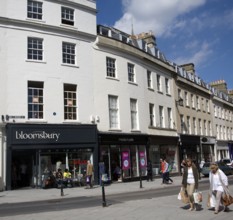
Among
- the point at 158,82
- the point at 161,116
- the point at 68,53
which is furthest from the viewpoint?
the point at 158,82

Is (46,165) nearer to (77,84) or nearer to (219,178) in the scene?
(77,84)

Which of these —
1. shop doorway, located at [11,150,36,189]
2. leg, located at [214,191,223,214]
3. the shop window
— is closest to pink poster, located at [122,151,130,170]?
shop doorway, located at [11,150,36,189]

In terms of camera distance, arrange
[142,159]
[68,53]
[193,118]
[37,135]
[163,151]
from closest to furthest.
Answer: [37,135]
[68,53]
[142,159]
[163,151]
[193,118]

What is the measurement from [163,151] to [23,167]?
1392cm

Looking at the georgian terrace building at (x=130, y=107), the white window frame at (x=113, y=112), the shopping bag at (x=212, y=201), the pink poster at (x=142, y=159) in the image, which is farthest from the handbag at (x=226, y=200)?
the pink poster at (x=142, y=159)

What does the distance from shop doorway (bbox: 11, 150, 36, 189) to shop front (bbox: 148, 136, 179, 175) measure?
10.8 metres

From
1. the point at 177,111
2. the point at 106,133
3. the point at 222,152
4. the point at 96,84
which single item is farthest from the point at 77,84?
the point at 222,152

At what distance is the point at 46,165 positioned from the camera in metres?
21.1

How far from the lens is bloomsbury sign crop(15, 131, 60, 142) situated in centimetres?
1994

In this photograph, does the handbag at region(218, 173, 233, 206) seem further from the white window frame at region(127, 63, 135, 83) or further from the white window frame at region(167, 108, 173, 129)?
the white window frame at region(167, 108, 173, 129)

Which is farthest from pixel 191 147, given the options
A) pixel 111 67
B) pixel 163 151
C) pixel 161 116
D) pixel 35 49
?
pixel 35 49

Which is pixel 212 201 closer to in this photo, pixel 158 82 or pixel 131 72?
pixel 131 72

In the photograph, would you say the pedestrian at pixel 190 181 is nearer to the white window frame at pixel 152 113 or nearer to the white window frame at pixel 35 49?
the white window frame at pixel 35 49

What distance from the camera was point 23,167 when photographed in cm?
2127
